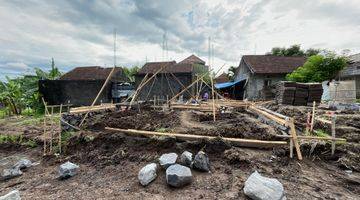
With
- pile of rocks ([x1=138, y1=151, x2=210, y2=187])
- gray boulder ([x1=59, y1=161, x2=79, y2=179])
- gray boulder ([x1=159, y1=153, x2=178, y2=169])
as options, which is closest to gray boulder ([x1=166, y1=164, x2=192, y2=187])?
pile of rocks ([x1=138, y1=151, x2=210, y2=187])

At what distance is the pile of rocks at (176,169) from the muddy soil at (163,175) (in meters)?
0.10

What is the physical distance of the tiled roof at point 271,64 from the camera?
20641 millimetres

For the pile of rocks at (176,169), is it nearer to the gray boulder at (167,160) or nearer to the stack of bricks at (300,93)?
the gray boulder at (167,160)

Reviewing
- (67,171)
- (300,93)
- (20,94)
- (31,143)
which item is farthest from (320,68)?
(20,94)

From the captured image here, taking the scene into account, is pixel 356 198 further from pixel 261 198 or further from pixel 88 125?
pixel 88 125

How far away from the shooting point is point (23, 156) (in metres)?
5.98

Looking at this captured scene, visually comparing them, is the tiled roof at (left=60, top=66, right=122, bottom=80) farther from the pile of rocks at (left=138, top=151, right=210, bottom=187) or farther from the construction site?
the pile of rocks at (left=138, top=151, right=210, bottom=187)

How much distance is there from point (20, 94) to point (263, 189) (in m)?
18.2

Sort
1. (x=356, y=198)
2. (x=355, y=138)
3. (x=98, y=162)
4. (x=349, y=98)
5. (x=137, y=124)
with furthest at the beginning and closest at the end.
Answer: (x=349, y=98) < (x=137, y=124) < (x=355, y=138) < (x=98, y=162) < (x=356, y=198)

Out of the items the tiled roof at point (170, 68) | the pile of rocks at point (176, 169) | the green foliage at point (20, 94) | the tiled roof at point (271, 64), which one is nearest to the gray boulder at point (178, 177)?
the pile of rocks at point (176, 169)

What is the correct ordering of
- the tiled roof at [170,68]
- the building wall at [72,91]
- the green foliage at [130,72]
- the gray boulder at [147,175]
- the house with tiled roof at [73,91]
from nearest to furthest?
1. the gray boulder at [147,175]
2. the house with tiled roof at [73,91]
3. the building wall at [72,91]
4. the tiled roof at [170,68]
5. the green foliage at [130,72]

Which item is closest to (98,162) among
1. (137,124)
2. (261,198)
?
(137,124)

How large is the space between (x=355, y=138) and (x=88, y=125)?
321 inches

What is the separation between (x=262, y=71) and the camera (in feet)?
67.1
